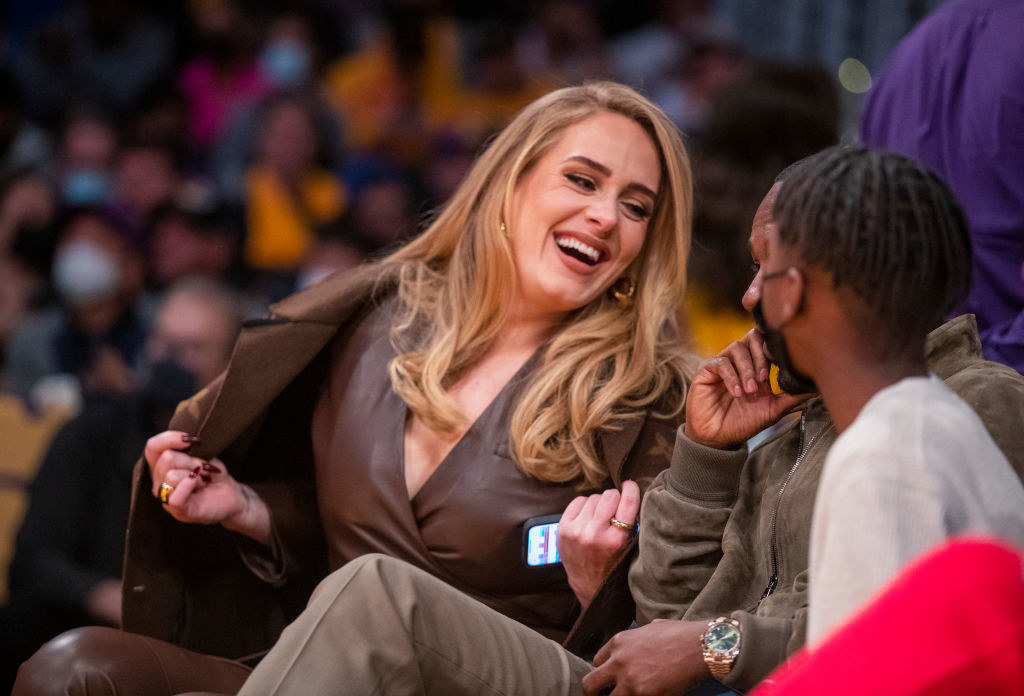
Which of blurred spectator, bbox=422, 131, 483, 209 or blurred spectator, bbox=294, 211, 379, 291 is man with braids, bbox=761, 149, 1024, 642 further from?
blurred spectator, bbox=422, 131, 483, 209

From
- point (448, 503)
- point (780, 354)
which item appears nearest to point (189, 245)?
point (448, 503)

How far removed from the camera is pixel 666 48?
6586mm

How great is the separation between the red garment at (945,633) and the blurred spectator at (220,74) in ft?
18.0

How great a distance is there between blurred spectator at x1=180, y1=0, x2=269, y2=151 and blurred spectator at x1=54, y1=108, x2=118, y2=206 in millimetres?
447

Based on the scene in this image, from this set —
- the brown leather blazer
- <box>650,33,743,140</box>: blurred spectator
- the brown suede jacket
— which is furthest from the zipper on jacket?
<box>650,33,743,140</box>: blurred spectator

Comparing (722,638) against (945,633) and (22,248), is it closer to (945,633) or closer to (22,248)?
(945,633)

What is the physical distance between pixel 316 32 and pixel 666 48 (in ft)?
5.80

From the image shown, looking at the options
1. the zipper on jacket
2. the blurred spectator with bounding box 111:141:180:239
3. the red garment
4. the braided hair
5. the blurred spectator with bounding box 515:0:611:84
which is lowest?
the blurred spectator with bounding box 111:141:180:239

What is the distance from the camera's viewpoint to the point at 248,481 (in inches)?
110

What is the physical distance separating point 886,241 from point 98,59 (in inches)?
235

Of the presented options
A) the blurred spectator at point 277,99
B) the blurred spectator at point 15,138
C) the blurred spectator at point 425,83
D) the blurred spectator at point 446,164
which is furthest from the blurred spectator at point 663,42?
the blurred spectator at point 15,138

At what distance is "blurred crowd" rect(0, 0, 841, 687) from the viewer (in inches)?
142

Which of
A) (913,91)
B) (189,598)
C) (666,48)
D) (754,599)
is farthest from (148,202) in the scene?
(754,599)

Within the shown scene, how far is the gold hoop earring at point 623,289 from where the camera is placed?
9.02 feet
